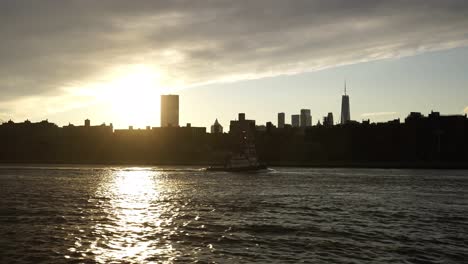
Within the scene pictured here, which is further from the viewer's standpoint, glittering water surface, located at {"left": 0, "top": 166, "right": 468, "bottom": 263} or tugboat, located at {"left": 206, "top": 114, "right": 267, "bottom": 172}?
tugboat, located at {"left": 206, "top": 114, "right": 267, "bottom": 172}

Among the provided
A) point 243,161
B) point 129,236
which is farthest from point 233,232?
point 243,161

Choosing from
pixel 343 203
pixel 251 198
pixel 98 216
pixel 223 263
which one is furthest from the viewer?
pixel 251 198

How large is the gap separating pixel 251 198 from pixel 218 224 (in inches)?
1163

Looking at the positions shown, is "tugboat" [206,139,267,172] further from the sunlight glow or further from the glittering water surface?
the sunlight glow

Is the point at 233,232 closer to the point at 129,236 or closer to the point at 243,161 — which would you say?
the point at 129,236

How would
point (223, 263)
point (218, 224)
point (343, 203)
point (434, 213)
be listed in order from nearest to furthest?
point (223, 263), point (218, 224), point (434, 213), point (343, 203)

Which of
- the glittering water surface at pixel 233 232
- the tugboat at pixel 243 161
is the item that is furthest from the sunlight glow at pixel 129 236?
the tugboat at pixel 243 161

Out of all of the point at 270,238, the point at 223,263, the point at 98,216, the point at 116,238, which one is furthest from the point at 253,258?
the point at 98,216

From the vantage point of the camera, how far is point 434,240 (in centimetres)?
4062

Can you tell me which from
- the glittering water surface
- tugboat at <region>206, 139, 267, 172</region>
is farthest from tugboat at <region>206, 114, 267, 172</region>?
the glittering water surface

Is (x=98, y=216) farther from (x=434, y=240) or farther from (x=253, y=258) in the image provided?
(x=434, y=240)

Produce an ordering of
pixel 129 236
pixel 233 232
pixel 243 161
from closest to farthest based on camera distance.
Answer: pixel 129 236, pixel 233 232, pixel 243 161

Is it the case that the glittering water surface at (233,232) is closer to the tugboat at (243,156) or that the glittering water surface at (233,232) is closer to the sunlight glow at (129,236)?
the sunlight glow at (129,236)

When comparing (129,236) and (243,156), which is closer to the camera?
(129,236)
